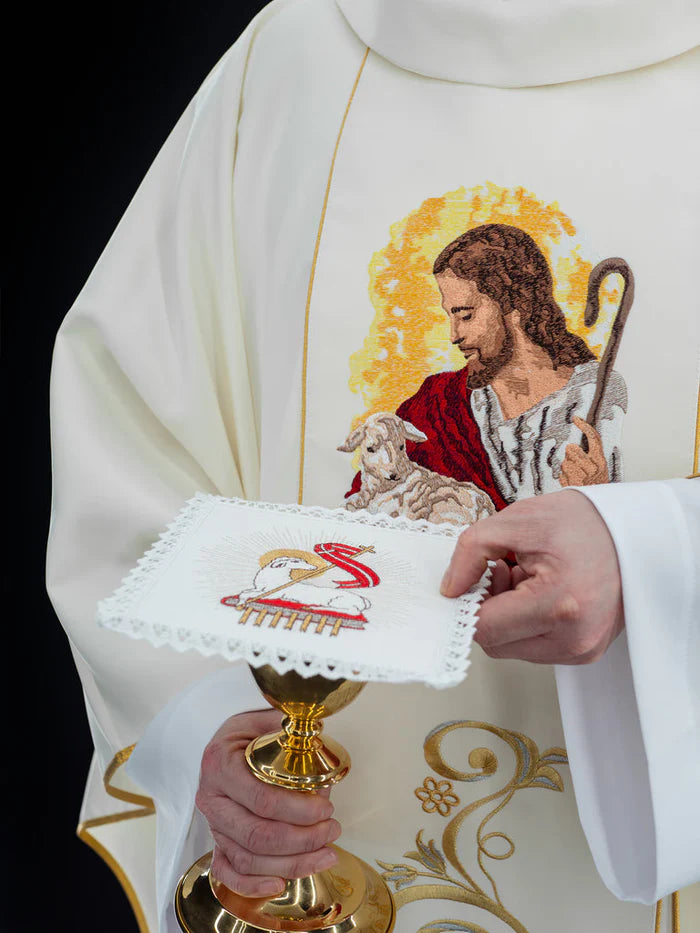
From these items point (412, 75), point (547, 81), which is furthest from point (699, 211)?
point (412, 75)

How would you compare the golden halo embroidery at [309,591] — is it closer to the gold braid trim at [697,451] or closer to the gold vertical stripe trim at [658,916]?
the gold braid trim at [697,451]

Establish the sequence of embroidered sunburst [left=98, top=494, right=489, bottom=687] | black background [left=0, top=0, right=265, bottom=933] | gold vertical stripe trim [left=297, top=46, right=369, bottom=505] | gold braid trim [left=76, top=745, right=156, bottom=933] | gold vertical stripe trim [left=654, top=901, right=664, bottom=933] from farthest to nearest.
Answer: black background [left=0, top=0, right=265, bottom=933] < gold braid trim [left=76, top=745, right=156, bottom=933] < gold vertical stripe trim [left=297, top=46, right=369, bottom=505] < gold vertical stripe trim [left=654, top=901, right=664, bottom=933] < embroidered sunburst [left=98, top=494, right=489, bottom=687]

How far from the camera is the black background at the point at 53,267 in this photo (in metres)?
2.26

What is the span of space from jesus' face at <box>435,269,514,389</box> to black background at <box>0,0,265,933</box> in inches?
49.9

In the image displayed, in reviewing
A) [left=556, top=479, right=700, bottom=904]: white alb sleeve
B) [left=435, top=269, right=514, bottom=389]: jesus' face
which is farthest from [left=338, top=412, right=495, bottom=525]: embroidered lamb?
[left=556, top=479, right=700, bottom=904]: white alb sleeve

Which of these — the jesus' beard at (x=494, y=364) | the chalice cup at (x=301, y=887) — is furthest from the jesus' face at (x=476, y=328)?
the chalice cup at (x=301, y=887)

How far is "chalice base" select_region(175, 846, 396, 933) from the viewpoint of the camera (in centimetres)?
105

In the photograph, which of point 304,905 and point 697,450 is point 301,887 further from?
point 697,450

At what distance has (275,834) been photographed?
3.57 ft

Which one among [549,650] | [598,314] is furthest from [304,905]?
[598,314]

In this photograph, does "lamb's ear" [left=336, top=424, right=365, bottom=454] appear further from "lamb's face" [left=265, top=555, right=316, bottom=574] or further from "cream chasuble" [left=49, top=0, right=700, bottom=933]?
"lamb's face" [left=265, top=555, right=316, bottom=574]

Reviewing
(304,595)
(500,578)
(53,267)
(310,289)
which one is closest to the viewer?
(304,595)

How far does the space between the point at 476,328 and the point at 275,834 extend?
2.11 ft

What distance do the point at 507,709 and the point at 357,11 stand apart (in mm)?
991
